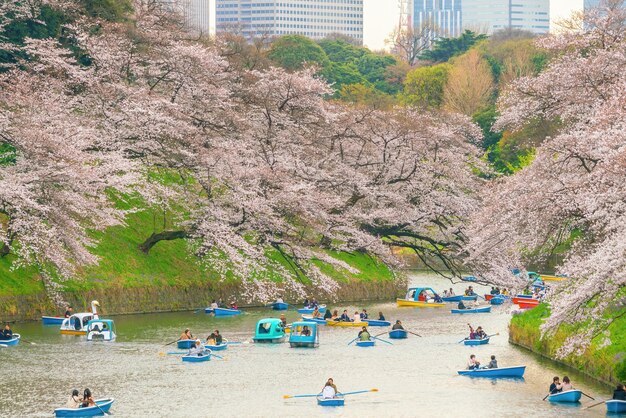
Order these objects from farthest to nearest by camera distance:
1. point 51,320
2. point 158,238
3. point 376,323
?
point 158,238
point 376,323
point 51,320

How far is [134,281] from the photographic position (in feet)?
204

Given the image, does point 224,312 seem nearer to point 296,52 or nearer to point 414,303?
point 414,303

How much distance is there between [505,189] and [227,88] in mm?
34987

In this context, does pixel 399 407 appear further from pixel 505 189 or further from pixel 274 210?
pixel 274 210

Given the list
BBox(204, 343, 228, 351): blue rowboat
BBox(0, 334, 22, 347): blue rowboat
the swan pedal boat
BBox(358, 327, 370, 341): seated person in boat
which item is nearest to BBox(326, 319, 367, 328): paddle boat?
BBox(358, 327, 370, 341): seated person in boat

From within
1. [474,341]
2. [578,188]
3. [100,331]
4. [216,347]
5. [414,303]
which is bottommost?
[414,303]

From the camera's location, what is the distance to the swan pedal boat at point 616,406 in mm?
35428

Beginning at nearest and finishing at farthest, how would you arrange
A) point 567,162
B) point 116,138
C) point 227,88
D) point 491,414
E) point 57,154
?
point 491,414, point 567,162, point 57,154, point 116,138, point 227,88

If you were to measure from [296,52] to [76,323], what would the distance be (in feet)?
344

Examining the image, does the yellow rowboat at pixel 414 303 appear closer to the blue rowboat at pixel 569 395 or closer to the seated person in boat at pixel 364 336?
the seated person in boat at pixel 364 336

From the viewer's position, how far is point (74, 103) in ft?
219

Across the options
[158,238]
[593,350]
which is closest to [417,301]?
[158,238]

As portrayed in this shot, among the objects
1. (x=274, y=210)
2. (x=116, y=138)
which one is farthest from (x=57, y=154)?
(x=274, y=210)

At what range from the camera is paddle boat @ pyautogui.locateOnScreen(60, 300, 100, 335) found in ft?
175
